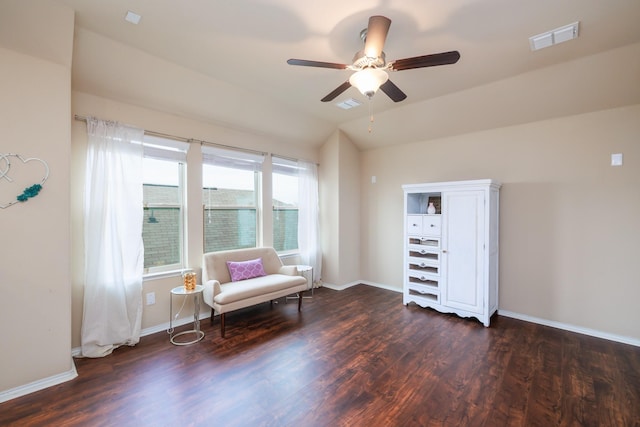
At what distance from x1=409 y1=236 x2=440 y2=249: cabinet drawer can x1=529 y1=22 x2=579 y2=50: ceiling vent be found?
2.35 m

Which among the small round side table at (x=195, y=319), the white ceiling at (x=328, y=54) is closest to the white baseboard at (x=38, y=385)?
the small round side table at (x=195, y=319)

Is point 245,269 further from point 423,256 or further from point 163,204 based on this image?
point 423,256

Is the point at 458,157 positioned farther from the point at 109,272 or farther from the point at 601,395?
the point at 109,272

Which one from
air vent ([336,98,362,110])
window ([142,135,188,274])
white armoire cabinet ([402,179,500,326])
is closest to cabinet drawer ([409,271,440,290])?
white armoire cabinet ([402,179,500,326])

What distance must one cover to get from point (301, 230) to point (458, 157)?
109 inches

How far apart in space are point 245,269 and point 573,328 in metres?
4.09

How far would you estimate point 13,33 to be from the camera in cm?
202

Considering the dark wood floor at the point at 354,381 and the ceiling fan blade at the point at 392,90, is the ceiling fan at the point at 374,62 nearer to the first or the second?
the ceiling fan blade at the point at 392,90

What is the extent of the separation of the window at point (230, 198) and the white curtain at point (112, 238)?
86 centimetres

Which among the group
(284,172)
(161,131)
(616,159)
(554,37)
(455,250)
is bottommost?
(455,250)

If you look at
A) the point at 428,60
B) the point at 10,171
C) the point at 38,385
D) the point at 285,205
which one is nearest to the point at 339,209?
the point at 285,205

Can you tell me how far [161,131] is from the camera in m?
3.26

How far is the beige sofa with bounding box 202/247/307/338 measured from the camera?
123 inches

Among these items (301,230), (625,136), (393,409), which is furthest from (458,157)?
(393,409)
